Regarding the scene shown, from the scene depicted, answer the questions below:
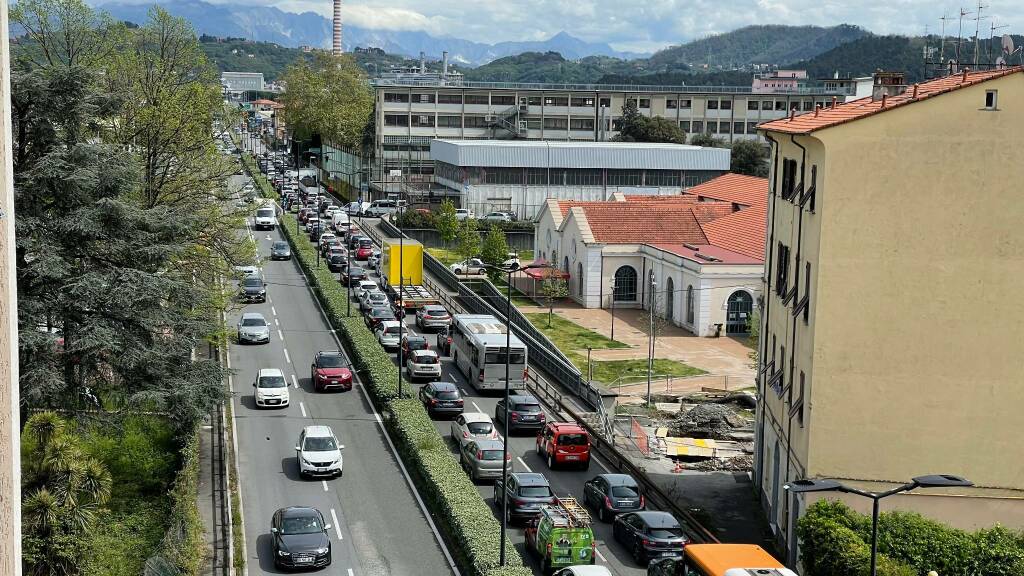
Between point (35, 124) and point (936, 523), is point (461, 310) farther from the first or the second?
point (936, 523)

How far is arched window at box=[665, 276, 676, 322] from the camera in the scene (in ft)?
238

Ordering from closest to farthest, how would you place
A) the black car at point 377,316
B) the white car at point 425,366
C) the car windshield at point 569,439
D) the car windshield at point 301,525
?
the car windshield at point 301,525
the car windshield at point 569,439
the white car at point 425,366
the black car at point 377,316

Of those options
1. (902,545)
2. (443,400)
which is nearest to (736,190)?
(443,400)

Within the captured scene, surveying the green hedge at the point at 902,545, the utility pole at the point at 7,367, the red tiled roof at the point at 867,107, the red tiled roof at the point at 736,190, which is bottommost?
the green hedge at the point at 902,545

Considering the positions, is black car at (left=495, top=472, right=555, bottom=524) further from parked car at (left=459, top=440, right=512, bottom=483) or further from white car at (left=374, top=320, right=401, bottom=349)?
white car at (left=374, top=320, right=401, bottom=349)

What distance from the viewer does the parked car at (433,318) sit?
67188 millimetres

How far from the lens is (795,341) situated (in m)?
35.4

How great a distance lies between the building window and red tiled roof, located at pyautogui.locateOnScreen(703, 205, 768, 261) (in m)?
39.6

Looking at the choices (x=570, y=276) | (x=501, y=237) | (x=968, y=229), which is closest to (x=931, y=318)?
(x=968, y=229)

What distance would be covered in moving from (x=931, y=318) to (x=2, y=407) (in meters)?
25.0

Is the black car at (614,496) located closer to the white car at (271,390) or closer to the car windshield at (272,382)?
the white car at (271,390)

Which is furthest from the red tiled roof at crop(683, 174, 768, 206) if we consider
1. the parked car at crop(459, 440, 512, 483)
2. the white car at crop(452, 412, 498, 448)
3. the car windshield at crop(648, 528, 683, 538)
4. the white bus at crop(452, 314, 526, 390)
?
the car windshield at crop(648, 528, 683, 538)

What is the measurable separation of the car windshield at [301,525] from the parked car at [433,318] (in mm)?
34425

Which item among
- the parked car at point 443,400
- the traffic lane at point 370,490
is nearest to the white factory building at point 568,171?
the traffic lane at point 370,490
